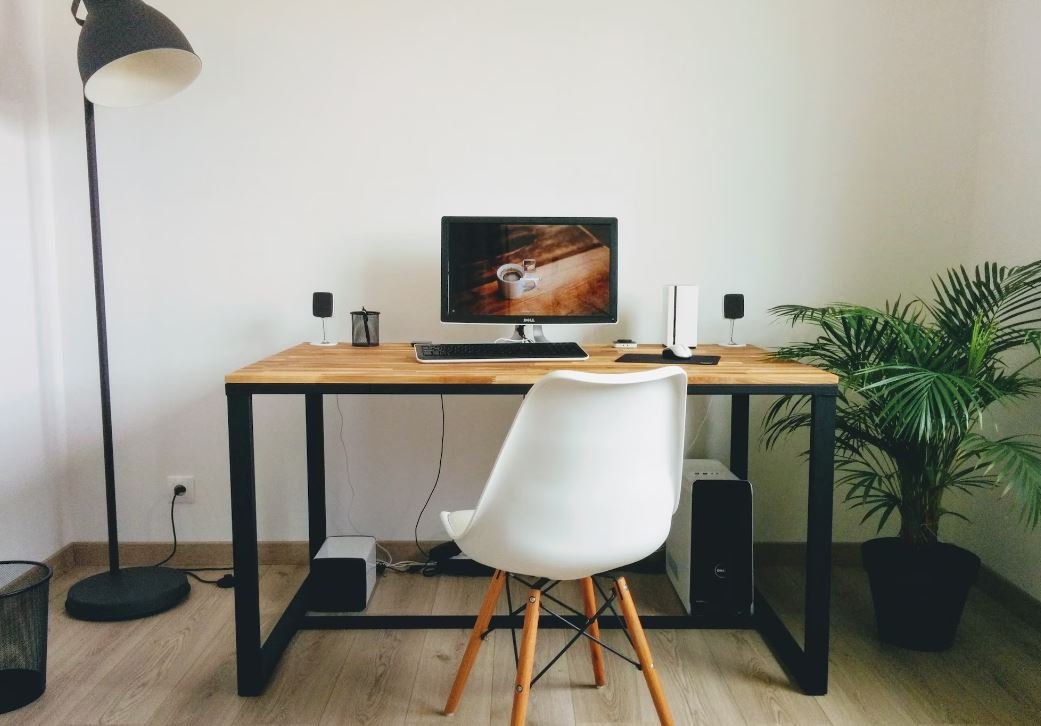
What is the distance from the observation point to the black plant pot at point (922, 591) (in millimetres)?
2180

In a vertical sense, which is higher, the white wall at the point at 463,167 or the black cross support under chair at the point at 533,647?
the white wall at the point at 463,167

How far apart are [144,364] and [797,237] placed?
225 centimetres

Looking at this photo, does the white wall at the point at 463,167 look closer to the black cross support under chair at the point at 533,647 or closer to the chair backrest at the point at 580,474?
the black cross support under chair at the point at 533,647

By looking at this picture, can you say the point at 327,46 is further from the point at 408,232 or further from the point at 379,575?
the point at 379,575

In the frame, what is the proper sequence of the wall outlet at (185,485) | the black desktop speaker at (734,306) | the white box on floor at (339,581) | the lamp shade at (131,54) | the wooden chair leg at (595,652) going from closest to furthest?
the wooden chair leg at (595,652) < the lamp shade at (131,54) < the white box on floor at (339,581) < the black desktop speaker at (734,306) < the wall outlet at (185,485)

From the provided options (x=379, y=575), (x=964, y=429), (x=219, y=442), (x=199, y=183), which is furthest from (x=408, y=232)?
(x=964, y=429)

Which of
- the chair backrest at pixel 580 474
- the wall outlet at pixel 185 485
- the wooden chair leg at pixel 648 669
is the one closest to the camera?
the chair backrest at pixel 580 474

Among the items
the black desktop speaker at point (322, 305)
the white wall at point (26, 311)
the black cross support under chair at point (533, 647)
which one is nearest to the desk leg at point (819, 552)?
the black cross support under chair at point (533, 647)

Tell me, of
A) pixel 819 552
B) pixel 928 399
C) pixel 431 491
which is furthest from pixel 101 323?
pixel 928 399

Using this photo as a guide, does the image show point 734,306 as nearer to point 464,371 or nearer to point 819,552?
point 819,552

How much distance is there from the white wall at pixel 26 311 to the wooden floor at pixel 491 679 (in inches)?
14.3

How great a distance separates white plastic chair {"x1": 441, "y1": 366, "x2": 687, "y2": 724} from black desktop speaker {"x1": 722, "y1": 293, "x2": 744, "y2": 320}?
1011 mm

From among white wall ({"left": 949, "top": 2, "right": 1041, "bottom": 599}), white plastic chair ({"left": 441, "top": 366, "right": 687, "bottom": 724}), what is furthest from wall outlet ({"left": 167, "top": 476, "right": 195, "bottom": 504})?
white wall ({"left": 949, "top": 2, "right": 1041, "bottom": 599})

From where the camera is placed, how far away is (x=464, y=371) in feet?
6.39
